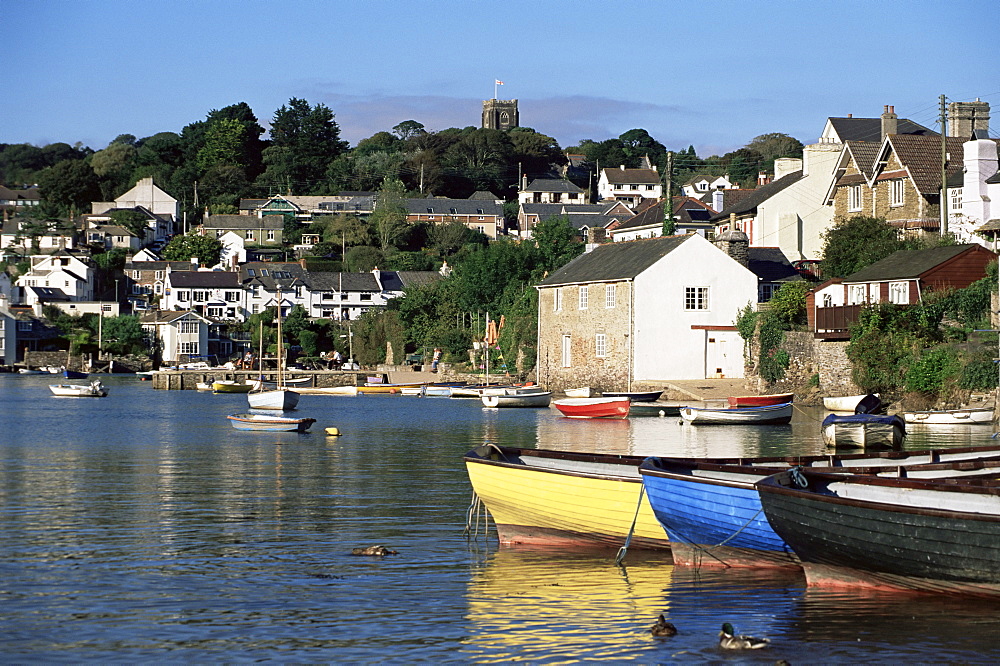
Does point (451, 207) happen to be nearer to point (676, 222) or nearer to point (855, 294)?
point (676, 222)

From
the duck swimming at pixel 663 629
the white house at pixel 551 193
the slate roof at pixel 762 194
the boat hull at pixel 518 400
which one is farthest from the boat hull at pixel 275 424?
the white house at pixel 551 193

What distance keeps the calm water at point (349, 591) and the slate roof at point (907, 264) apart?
27654mm

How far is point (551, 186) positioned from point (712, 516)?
154 m

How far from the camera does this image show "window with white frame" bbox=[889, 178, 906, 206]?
62.7 meters

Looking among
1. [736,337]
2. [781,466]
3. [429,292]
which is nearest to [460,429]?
[736,337]

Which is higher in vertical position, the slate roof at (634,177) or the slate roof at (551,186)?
the slate roof at (634,177)

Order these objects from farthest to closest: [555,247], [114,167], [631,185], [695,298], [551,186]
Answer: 1. [114,167]
2. [631,185]
3. [551,186]
4. [555,247]
5. [695,298]

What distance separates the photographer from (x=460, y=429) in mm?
45594

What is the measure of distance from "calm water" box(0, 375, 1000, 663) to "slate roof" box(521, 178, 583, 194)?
5497 inches

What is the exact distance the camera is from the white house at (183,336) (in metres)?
116

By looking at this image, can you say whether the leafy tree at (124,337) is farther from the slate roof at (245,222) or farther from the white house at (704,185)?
the white house at (704,185)

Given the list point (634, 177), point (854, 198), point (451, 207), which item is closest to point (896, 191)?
point (854, 198)

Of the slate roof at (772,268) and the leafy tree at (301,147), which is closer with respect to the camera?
the slate roof at (772,268)

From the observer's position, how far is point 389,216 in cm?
13750
